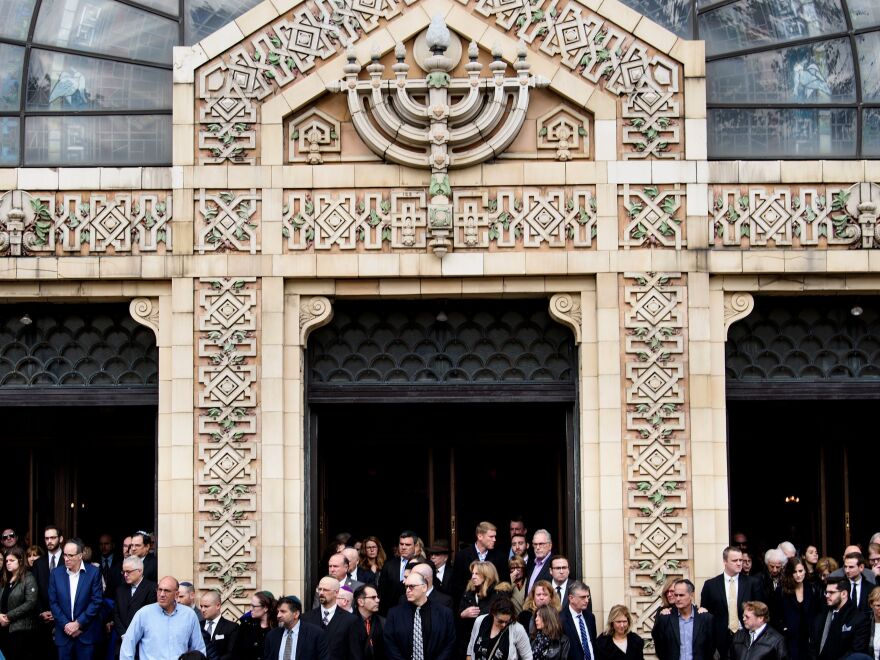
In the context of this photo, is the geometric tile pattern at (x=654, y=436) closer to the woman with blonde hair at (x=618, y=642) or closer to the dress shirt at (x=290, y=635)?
the woman with blonde hair at (x=618, y=642)

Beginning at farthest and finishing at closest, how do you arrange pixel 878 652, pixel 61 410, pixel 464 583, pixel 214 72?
1. pixel 61 410
2. pixel 214 72
3. pixel 464 583
4. pixel 878 652

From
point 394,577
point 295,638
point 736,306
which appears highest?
point 736,306

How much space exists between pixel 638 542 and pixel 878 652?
4021 millimetres

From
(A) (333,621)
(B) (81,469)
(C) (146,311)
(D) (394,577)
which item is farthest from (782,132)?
(B) (81,469)

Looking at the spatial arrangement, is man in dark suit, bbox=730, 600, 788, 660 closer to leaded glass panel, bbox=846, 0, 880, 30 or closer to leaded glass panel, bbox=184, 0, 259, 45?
leaded glass panel, bbox=846, 0, 880, 30

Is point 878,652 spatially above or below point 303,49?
below

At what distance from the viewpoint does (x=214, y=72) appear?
20906 millimetres

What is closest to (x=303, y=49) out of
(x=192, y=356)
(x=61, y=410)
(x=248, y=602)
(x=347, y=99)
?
(x=347, y=99)

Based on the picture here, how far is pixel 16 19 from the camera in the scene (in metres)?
21.6

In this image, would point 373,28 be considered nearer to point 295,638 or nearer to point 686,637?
point 295,638

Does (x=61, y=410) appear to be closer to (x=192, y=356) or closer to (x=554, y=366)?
(x=192, y=356)

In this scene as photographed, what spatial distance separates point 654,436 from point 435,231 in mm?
3700

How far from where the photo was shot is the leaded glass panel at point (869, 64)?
70.3 feet

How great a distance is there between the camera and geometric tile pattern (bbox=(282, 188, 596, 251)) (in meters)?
20.7
